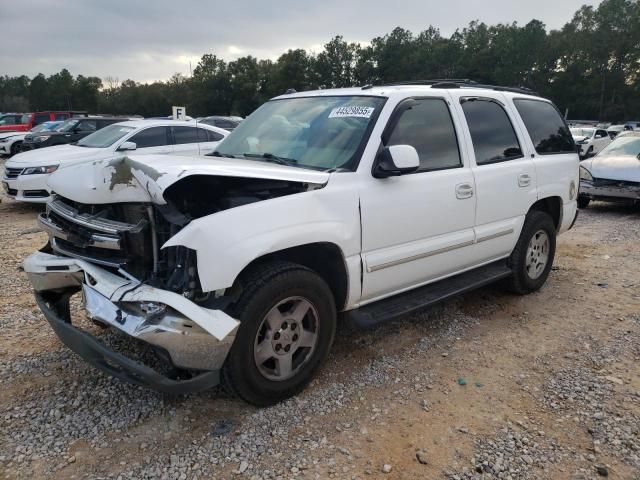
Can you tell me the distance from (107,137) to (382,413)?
8.56 meters

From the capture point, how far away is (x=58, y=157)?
8.92m

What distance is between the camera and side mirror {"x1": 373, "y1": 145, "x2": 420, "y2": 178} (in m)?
3.13

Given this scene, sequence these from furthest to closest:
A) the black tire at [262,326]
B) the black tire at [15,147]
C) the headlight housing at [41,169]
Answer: the black tire at [15,147] → the headlight housing at [41,169] → the black tire at [262,326]

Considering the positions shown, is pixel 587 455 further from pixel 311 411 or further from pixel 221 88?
pixel 221 88

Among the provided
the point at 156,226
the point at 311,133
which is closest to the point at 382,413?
the point at 156,226

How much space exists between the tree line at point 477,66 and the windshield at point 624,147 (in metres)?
42.1

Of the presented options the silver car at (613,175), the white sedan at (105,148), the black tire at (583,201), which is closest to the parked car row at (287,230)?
the white sedan at (105,148)

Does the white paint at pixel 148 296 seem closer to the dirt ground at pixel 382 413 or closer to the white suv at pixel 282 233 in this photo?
the white suv at pixel 282 233

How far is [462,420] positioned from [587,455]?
66cm

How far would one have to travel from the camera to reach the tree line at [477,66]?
56.0 metres

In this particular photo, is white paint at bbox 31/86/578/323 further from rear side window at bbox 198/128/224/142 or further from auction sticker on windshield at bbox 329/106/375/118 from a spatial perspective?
rear side window at bbox 198/128/224/142

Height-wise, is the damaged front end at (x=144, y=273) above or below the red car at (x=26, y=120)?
below

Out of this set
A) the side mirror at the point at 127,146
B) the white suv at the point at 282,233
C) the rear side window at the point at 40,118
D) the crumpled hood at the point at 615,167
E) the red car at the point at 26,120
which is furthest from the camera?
the rear side window at the point at 40,118

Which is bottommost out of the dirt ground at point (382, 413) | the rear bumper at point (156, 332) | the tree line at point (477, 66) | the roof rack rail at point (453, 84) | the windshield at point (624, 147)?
the dirt ground at point (382, 413)
